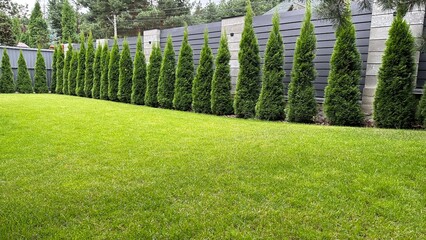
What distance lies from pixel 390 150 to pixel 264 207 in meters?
2.01

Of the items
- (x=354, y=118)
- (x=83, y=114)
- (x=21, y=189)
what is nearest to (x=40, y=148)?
(x=21, y=189)

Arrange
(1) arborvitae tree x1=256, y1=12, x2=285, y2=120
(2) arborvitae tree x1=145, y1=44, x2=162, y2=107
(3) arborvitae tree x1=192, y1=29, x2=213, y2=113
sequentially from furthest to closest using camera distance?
(2) arborvitae tree x1=145, y1=44, x2=162, y2=107 < (3) arborvitae tree x1=192, y1=29, x2=213, y2=113 < (1) arborvitae tree x1=256, y1=12, x2=285, y2=120

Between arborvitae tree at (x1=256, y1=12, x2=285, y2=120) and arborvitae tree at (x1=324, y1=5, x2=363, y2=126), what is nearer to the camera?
arborvitae tree at (x1=324, y1=5, x2=363, y2=126)

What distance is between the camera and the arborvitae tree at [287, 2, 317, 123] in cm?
622

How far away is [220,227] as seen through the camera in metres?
1.98

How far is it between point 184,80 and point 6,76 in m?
9.71

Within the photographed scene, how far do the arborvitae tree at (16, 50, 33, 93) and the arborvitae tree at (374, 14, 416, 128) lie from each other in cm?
1425

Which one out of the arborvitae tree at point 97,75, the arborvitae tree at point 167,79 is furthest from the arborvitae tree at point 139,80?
the arborvitae tree at point 97,75

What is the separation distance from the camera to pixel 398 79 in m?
5.14

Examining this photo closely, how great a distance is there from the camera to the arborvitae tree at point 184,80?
8328 millimetres

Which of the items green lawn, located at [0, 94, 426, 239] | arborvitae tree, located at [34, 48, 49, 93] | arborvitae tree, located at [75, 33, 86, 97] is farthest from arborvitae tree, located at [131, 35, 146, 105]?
arborvitae tree, located at [34, 48, 49, 93]

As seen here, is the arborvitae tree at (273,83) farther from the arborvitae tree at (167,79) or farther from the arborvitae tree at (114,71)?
the arborvitae tree at (114,71)

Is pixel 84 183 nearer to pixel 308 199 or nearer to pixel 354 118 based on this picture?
pixel 308 199

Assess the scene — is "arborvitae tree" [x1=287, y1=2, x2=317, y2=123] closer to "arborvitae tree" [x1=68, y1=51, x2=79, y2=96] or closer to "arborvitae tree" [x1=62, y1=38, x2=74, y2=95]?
"arborvitae tree" [x1=68, y1=51, x2=79, y2=96]
